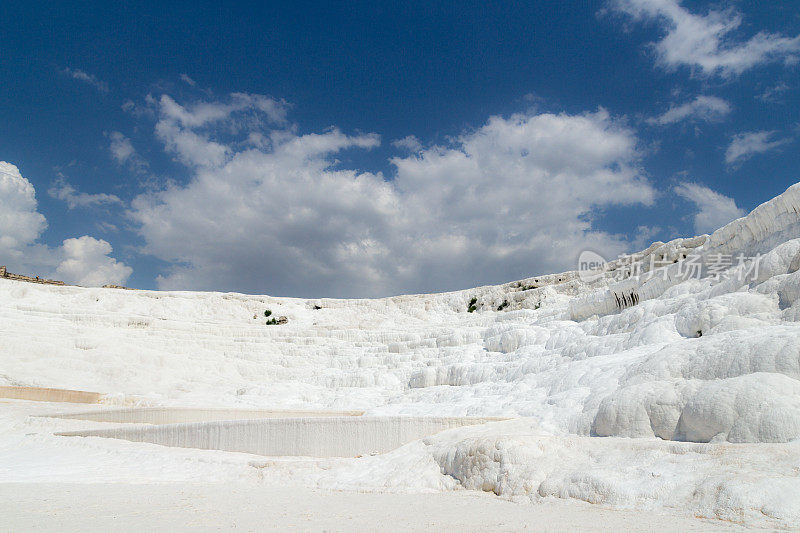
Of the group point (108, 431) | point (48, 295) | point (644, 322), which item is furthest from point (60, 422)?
point (48, 295)

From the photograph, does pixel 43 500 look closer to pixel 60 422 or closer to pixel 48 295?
pixel 60 422

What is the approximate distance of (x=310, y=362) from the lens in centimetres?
2233

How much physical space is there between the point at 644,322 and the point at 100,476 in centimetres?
1175

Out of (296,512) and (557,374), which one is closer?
(296,512)

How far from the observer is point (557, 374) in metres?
11.8

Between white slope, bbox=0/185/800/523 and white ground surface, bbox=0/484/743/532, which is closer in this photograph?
white ground surface, bbox=0/484/743/532

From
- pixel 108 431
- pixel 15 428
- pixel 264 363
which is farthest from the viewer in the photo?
pixel 264 363

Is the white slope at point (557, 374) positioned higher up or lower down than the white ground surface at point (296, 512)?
higher up

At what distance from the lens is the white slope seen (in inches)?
201

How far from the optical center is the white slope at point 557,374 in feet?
16.7

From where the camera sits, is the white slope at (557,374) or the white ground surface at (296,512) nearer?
the white ground surface at (296,512)

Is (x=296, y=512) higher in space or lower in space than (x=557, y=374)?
lower

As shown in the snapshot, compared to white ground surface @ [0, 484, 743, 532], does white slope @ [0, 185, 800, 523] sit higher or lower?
higher

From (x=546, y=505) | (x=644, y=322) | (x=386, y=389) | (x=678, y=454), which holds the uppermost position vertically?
(x=644, y=322)
